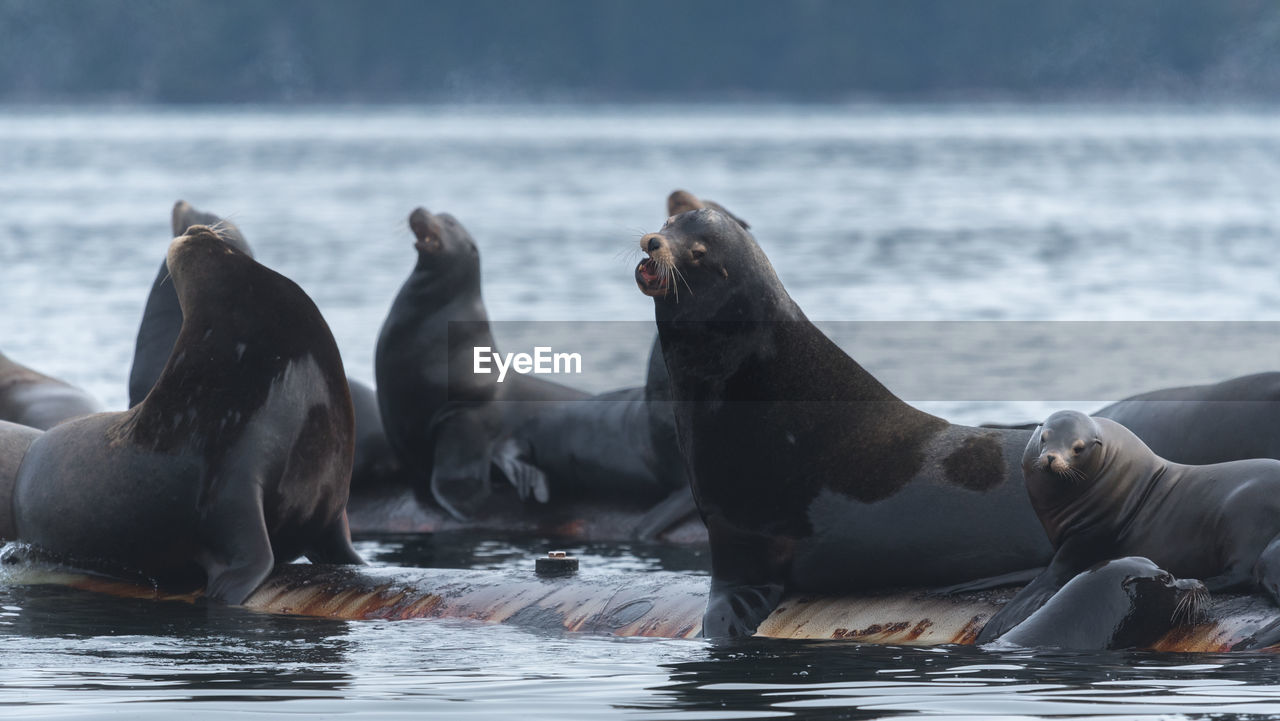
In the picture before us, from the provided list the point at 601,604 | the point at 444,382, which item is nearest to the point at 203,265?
the point at 601,604

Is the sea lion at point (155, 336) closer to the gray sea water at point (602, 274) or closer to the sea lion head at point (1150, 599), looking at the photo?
the gray sea water at point (602, 274)

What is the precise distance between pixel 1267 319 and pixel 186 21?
134078 millimetres

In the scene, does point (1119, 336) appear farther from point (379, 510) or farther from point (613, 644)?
point (613, 644)

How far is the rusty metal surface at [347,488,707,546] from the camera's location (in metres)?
12.2

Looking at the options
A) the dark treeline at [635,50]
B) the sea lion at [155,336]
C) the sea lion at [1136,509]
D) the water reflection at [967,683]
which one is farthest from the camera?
the dark treeline at [635,50]

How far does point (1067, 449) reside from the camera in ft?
24.6

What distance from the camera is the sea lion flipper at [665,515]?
38.9 feet

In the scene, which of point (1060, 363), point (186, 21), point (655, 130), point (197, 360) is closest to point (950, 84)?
point (655, 130)

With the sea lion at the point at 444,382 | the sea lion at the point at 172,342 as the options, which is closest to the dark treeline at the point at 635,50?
the sea lion at the point at 444,382

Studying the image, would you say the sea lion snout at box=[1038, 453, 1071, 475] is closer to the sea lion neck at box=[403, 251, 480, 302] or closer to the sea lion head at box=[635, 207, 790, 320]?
the sea lion head at box=[635, 207, 790, 320]

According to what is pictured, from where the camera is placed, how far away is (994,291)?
3030 centimetres

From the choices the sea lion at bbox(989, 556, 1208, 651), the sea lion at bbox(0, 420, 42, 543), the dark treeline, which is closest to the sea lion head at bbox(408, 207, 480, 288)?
the sea lion at bbox(0, 420, 42, 543)

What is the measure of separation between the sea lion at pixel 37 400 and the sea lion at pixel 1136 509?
6.23 m

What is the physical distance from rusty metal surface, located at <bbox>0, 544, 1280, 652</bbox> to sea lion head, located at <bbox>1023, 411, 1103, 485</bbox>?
524mm
